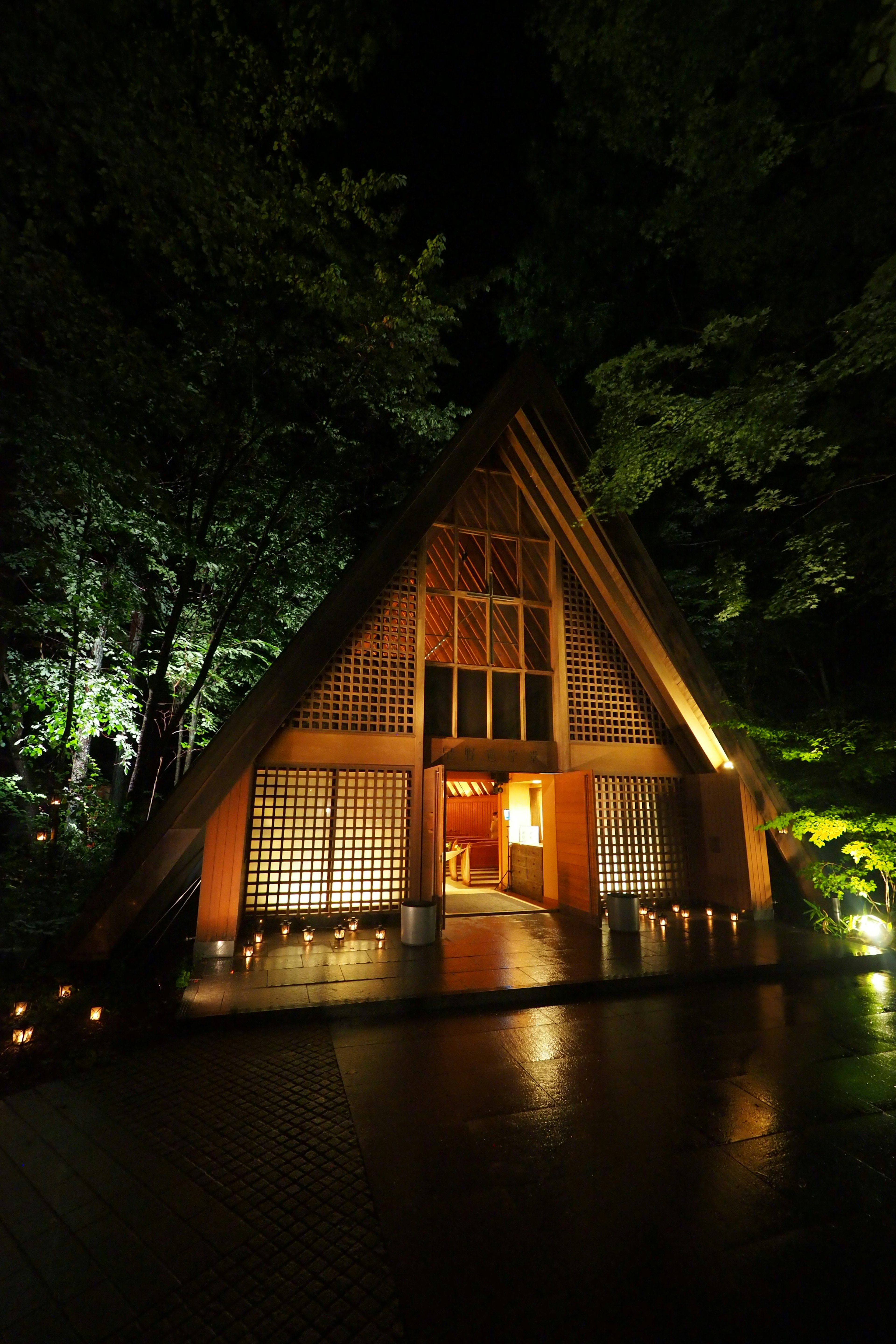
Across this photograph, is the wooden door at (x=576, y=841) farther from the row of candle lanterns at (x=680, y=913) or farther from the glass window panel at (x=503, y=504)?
the glass window panel at (x=503, y=504)

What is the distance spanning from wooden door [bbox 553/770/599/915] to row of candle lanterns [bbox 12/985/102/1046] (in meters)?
5.97

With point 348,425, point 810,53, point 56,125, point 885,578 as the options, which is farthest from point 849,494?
point 56,125

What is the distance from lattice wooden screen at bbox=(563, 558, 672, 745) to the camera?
9344 millimetres

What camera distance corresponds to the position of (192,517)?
8461mm

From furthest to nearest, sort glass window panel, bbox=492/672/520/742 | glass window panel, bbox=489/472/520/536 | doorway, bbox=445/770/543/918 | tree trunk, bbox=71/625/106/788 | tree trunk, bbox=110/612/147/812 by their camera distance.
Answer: tree trunk, bbox=110/612/147/812 → doorway, bbox=445/770/543/918 → glass window panel, bbox=489/472/520/536 → glass window panel, bbox=492/672/520/742 → tree trunk, bbox=71/625/106/788

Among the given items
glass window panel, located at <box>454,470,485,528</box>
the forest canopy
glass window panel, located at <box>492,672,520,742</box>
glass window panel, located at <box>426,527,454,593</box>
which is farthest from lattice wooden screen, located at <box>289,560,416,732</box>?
the forest canopy

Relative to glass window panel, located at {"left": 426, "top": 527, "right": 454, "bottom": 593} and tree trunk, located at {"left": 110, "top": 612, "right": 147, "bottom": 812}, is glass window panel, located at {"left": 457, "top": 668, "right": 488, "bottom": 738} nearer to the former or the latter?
glass window panel, located at {"left": 426, "top": 527, "right": 454, "bottom": 593}

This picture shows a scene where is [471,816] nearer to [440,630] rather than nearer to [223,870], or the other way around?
[440,630]

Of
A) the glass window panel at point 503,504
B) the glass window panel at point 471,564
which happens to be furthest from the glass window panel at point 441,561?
the glass window panel at point 503,504

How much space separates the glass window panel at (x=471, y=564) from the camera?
9.30 metres

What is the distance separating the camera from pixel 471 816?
619 inches

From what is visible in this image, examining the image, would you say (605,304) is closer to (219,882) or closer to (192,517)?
(192,517)

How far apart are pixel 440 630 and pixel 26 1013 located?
21.0 ft

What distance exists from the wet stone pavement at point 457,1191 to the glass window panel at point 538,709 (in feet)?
16.0
